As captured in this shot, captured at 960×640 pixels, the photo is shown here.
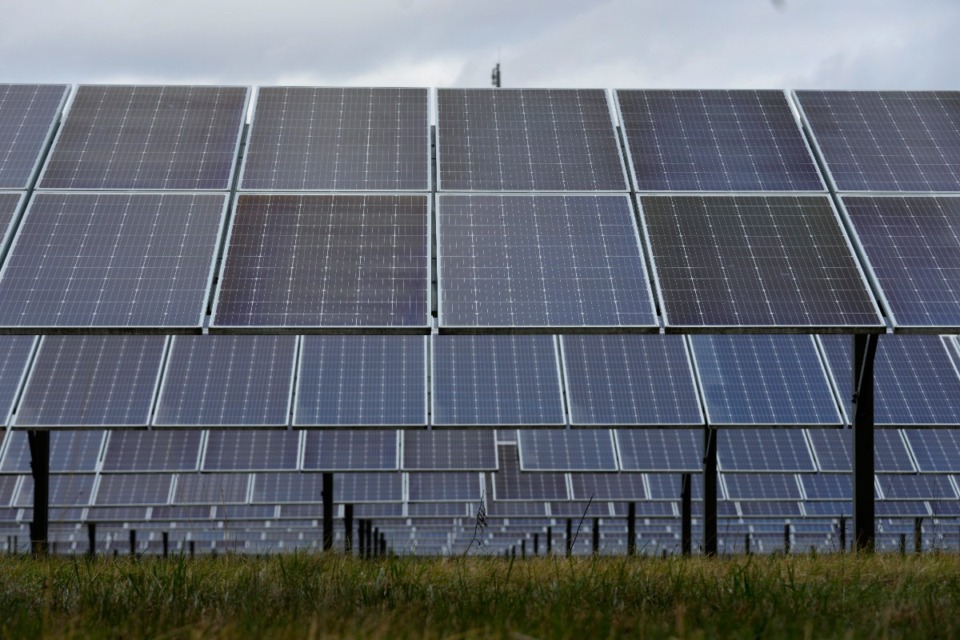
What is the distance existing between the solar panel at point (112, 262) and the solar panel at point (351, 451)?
→ 975cm

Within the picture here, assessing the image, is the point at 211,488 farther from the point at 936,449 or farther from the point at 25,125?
the point at 936,449

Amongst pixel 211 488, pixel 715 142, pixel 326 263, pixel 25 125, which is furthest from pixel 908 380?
pixel 211 488

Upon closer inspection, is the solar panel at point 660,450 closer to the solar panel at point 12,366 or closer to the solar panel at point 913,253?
the solar panel at point 913,253

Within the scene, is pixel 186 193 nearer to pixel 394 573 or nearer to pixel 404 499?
pixel 394 573

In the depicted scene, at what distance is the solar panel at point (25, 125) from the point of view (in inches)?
553

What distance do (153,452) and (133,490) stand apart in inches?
117

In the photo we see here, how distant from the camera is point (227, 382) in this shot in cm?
2053

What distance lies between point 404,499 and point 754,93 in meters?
15.7

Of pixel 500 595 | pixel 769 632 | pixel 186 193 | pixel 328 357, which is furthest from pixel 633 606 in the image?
pixel 328 357

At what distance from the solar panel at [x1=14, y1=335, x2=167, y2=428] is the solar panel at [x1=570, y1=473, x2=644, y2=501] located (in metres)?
12.6

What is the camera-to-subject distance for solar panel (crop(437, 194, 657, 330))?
40.0 ft

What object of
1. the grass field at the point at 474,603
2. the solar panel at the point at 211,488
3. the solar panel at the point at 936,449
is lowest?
the grass field at the point at 474,603

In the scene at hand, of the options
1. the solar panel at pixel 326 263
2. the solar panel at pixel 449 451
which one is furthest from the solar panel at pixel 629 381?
the solar panel at pixel 326 263

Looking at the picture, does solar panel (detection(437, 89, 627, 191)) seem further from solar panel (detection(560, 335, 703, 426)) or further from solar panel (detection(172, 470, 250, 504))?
solar panel (detection(172, 470, 250, 504))
